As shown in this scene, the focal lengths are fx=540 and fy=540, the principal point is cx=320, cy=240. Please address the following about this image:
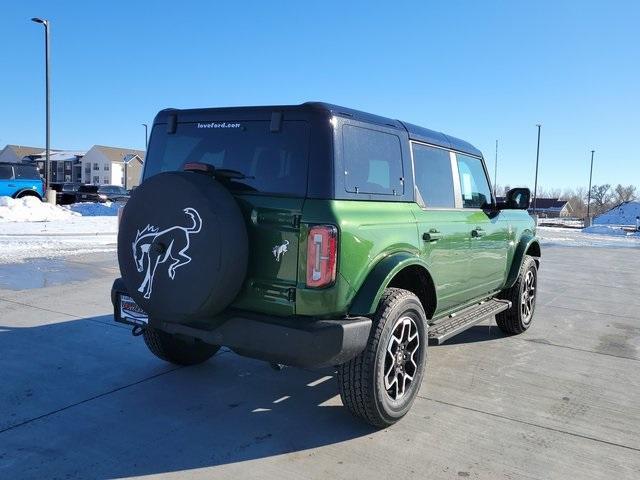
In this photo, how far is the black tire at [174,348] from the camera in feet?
14.4

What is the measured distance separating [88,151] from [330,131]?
316 feet

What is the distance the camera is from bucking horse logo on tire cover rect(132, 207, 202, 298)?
314 centimetres

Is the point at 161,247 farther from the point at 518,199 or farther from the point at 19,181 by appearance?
the point at 19,181

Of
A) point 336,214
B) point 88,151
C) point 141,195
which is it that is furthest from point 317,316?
point 88,151

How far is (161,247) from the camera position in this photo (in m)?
3.23

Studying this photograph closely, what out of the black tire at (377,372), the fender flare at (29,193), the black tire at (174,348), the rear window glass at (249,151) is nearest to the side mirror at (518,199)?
the black tire at (377,372)

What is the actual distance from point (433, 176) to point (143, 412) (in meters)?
2.81

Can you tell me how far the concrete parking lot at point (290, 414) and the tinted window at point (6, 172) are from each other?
15291 mm

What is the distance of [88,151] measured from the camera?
296 feet

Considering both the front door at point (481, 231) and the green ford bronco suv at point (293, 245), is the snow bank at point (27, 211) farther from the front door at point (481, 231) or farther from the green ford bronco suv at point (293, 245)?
the front door at point (481, 231)

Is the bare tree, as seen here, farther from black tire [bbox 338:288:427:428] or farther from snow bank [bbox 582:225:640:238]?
black tire [bbox 338:288:427:428]

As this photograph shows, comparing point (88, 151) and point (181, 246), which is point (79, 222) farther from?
point (88, 151)

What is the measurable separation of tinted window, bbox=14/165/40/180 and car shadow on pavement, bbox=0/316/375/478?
16.8 metres

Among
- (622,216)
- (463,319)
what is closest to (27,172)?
(463,319)
